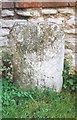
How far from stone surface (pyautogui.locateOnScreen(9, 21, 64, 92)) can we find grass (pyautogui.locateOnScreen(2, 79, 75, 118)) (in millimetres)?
136

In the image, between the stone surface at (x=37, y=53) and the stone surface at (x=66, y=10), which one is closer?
the stone surface at (x=37, y=53)

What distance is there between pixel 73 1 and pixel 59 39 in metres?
0.62

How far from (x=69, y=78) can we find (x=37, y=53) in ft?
2.18

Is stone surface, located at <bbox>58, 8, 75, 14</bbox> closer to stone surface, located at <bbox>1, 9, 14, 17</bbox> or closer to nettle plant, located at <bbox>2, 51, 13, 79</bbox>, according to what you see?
stone surface, located at <bbox>1, 9, 14, 17</bbox>

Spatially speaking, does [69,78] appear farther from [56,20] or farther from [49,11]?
[49,11]

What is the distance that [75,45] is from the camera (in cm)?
480

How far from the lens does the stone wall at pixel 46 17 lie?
15.4ft

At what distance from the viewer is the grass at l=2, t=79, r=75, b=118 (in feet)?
12.9

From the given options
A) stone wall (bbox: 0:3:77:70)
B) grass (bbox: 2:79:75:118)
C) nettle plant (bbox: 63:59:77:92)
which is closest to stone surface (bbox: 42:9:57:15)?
stone wall (bbox: 0:3:77:70)

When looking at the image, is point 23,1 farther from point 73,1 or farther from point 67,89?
point 67,89

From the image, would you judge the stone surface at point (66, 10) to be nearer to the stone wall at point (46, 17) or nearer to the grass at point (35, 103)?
the stone wall at point (46, 17)

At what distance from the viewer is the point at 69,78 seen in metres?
4.71

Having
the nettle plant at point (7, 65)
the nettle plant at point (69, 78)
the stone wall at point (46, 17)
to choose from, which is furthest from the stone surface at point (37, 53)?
the stone wall at point (46, 17)

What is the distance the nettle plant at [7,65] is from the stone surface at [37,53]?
13 cm
